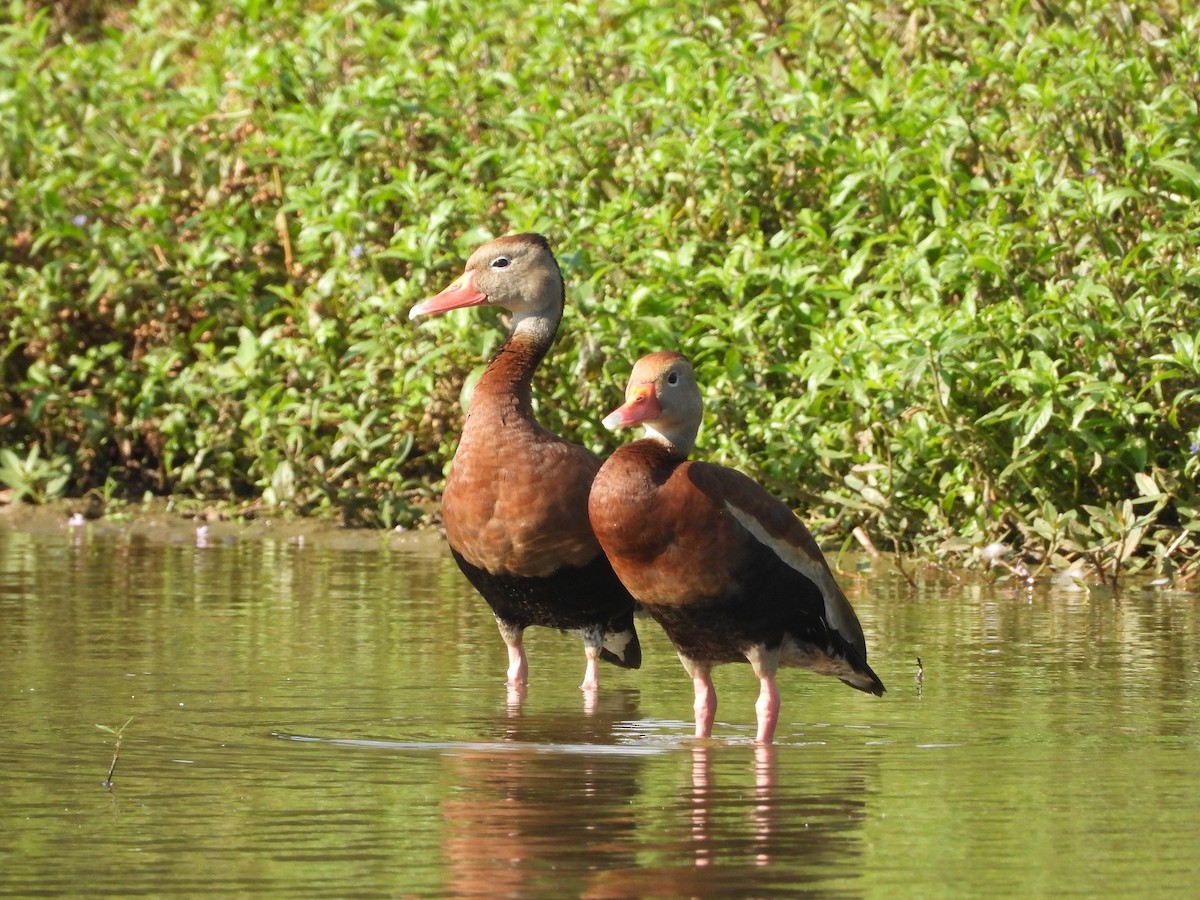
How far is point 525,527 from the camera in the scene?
6.29 meters

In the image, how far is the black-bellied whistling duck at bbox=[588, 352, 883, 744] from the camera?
18.2ft

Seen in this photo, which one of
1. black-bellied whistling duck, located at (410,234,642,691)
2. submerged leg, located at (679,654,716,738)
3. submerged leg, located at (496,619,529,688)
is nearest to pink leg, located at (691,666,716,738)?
submerged leg, located at (679,654,716,738)

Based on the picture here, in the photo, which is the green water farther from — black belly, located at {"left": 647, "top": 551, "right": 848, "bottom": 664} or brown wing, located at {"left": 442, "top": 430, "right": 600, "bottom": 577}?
brown wing, located at {"left": 442, "top": 430, "right": 600, "bottom": 577}

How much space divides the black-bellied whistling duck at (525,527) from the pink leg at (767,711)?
894mm

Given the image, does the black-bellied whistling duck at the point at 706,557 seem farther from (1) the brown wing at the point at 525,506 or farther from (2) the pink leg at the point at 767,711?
(1) the brown wing at the point at 525,506

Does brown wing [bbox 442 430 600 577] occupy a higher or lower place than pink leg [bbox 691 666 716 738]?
higher

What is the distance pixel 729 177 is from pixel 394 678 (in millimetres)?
3916

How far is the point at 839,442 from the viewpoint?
352 inches

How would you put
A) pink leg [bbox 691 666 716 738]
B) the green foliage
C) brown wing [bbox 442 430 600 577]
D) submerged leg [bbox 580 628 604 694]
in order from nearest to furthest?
pink leg [bbox 691 666 716 738] → brown wing [bbox 442 430 600 577] → submerged leg [bbox 580 628 604 694] → the green foliage

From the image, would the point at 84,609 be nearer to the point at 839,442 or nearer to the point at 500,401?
the point at 500,401

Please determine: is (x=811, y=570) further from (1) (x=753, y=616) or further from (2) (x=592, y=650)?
(2) (x=592, y=650)

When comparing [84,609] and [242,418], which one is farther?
[242,418]

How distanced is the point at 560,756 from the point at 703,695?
617 mm

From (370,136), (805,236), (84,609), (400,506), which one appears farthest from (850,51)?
(84,609)
